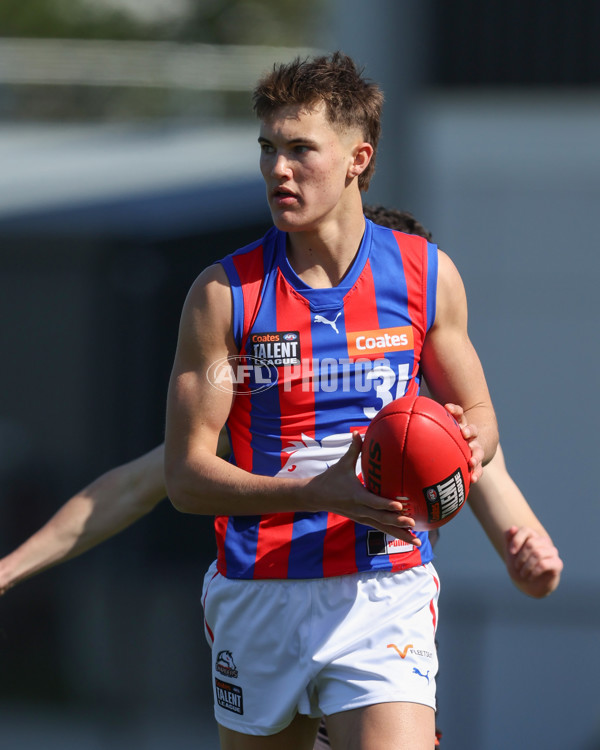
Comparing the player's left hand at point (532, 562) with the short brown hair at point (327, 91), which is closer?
the short brown hair at point (327, 91)

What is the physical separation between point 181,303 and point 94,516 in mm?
6228

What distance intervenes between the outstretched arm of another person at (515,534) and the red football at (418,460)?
59cm

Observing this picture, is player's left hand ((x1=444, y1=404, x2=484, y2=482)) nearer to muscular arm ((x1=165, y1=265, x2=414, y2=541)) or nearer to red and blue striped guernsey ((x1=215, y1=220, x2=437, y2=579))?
red and blue striped guernsey ((x1=215, y1=220, x2=437, y2=579))

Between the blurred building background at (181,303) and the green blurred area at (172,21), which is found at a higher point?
the green blurred area at (172,21)

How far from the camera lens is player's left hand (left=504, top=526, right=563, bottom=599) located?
3111 millimetres

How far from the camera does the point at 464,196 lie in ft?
27.6

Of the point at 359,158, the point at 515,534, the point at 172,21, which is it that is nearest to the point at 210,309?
the point at 359,158

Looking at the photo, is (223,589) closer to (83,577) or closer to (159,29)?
(83,577)

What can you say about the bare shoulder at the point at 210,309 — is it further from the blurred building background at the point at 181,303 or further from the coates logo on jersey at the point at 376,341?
the blurred building background at the point at 181,303

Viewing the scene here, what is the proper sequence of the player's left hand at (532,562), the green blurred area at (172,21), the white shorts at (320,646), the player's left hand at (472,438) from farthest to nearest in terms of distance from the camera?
the green blurred area at (172,21)
the player's left hand at (532,562)
the white shorts at (320,646)
the player's left hand at (472,438)

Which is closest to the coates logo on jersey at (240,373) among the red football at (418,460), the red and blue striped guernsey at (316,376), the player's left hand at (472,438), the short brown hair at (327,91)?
the red and blue striped guernsey at (316,376)

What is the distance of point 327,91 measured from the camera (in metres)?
2.82

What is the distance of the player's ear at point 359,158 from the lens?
9.58 feet

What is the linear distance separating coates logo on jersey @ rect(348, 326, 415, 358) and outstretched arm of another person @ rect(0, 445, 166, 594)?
880mm
